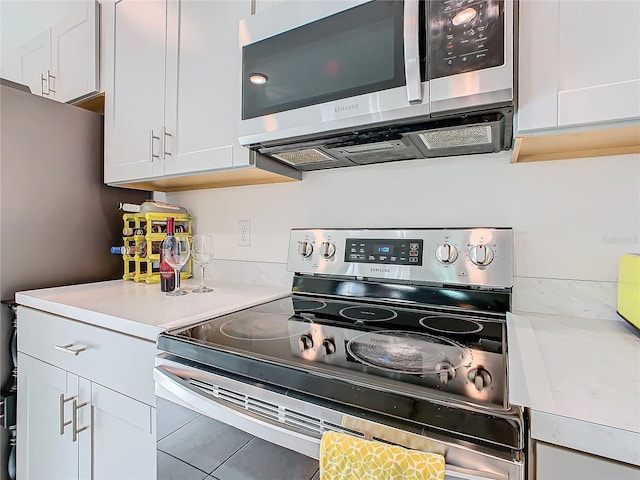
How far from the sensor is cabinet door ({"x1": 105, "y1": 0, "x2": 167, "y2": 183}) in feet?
4.46

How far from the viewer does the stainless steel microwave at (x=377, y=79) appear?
2.48 feet

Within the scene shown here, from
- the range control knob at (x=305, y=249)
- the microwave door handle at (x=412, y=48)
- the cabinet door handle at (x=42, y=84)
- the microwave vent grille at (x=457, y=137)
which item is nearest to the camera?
the microwave door handle at (x=412, y=48)

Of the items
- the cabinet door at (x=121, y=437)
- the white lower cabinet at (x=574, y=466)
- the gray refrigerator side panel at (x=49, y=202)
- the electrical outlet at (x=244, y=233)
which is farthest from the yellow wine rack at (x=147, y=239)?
the white lower cabinet at (x=574, y=466)

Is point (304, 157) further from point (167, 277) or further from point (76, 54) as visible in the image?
point (76, 54)

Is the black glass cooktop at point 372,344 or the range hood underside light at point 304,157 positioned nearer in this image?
the black glass cooktop at point 372,344

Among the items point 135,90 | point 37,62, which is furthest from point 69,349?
point 37,62

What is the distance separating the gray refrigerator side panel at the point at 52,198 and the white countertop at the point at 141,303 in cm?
16

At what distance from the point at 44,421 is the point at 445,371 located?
1.38 metres

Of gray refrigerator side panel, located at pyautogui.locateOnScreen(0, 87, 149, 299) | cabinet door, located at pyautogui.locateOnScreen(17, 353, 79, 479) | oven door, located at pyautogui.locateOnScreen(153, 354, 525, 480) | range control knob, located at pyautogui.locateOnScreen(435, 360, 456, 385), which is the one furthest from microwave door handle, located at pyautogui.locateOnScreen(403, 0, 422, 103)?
gray refrigerator side panel, located at pyautogui.locateOnScreen(0, 87, 149, 299)

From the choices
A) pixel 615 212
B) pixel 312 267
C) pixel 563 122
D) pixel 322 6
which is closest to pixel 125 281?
pixel 312 267

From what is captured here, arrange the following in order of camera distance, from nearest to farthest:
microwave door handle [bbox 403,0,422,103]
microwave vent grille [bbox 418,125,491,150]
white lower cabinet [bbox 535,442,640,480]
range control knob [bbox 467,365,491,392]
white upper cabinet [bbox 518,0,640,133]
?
white lower cabinet [bbox 535,442,640,480] → range control knob [bbox 467,365,491,392] → white upper cabinet [bbox 518,0,640,133] → microwave door handle [bbox 403,0,422,103] → microwave vent grille [bbox 418,125,491,150]

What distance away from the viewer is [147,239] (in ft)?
5.05

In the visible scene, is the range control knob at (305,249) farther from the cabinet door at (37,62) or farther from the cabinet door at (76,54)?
the cabinet door at (37,62)

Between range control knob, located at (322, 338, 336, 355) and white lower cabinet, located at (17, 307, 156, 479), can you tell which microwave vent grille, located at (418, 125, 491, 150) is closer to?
range control knob, located at (322, 338, 336, 355)
